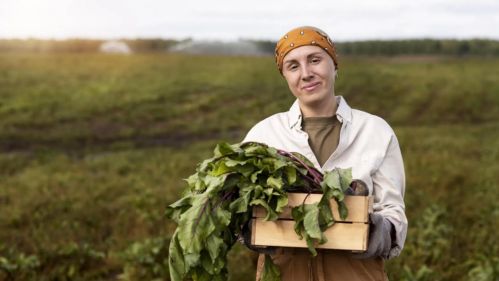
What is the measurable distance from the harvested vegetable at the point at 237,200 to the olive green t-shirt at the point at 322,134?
0.23 metres

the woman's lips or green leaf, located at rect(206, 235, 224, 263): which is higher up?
the woman's lips

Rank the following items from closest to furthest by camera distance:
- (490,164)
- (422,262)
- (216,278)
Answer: (216,278) → (422,262) → (490,164)

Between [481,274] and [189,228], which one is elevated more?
[189,228]

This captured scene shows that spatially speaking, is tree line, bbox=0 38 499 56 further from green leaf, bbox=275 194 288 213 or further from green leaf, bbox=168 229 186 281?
green leaf, bbox=275 194 288 213

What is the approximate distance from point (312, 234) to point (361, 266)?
0.45m

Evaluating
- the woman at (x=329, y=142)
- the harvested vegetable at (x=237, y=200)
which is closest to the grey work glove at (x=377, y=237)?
the woman at (x=329, y=142)

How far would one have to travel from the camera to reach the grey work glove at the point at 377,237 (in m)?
2.96

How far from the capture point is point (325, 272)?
10.5ft

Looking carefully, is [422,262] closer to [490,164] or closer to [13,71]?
[490,164]

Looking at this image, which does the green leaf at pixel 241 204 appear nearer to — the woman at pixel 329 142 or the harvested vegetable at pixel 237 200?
the harvested vegetable at pixel 237 200

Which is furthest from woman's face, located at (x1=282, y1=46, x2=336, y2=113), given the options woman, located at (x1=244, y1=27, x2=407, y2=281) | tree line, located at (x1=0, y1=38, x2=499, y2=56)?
tree line, located at (x1=0, y1=38, x2=499, y2=56)

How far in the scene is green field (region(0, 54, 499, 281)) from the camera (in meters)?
7.83

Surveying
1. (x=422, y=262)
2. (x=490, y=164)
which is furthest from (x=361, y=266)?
(x=490, y=164)

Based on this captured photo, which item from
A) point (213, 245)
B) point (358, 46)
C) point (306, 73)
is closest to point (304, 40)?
point (306, 73)
